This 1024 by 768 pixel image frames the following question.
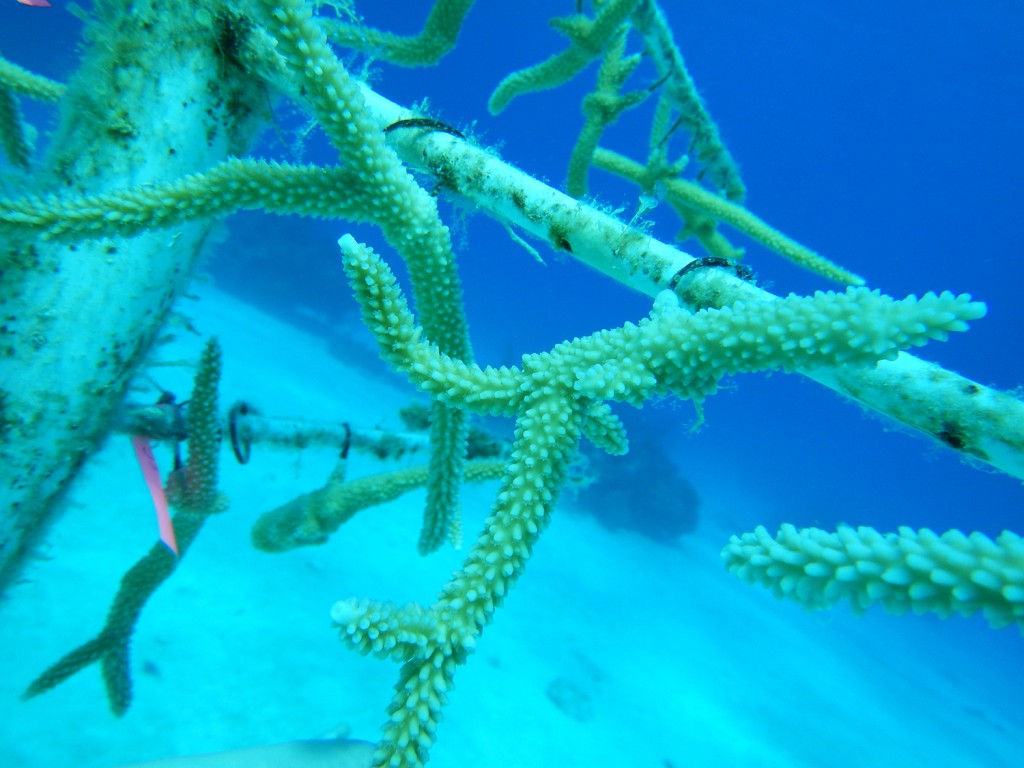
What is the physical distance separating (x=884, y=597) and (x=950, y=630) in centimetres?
3944

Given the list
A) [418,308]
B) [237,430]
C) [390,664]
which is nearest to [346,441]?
[237,430]

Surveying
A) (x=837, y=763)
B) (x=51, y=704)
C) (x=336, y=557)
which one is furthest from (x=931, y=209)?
(x=51, y=704)

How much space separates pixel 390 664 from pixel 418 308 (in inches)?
263

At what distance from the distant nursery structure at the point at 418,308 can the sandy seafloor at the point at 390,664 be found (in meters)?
0.73

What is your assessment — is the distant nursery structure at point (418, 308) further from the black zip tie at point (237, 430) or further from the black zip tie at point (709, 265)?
the black zip tie at point (237, 430)

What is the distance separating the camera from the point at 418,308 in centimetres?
190

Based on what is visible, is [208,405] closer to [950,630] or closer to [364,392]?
[364,392]

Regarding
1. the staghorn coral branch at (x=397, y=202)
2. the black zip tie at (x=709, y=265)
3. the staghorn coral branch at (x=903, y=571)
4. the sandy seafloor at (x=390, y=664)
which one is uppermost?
the black zip tie at (x=709, y=265)

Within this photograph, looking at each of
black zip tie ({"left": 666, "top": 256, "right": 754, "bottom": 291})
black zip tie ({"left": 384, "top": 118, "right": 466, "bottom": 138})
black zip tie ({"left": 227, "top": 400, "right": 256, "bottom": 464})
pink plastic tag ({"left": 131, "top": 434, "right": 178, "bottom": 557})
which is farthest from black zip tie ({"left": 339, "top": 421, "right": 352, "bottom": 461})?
black zip tie ({"left": 666, "top": 256, "right": 754, "bottom": 291})

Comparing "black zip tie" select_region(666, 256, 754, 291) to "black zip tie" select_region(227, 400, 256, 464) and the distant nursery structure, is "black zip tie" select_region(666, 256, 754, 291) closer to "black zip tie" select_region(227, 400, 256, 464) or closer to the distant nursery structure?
the distant nursery structure

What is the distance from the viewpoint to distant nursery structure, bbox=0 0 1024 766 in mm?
1066

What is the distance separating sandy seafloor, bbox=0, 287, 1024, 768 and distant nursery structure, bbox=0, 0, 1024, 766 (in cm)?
73

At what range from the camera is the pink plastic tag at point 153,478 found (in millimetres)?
2505

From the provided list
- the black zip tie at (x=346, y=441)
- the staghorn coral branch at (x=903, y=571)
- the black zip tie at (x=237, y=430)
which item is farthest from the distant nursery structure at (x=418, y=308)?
the black zip tie at (x=346, y=441)
